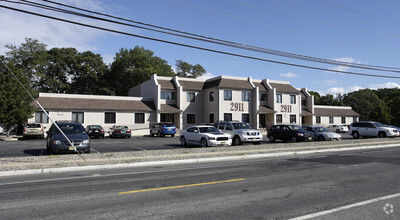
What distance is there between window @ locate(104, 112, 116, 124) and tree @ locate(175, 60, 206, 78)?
39721mm

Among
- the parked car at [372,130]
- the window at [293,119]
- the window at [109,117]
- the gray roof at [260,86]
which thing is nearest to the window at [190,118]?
the window at [109,117]

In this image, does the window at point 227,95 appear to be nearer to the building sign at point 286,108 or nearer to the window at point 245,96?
the window at point 245,96

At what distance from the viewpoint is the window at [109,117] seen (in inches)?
1429

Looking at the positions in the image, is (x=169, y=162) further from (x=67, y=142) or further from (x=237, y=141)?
(x=237, y=141)

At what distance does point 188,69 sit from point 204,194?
230 feet

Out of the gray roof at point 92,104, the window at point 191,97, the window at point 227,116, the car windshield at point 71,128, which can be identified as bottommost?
the car windshield at point 71,128

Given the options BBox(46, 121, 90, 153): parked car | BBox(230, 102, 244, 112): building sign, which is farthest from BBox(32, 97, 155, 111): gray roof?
BBox(46, 121, 90, 153): parked car

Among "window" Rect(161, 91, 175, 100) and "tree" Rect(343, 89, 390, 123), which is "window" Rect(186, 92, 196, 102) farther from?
"tree" Rect(343, 89, 390, 123)

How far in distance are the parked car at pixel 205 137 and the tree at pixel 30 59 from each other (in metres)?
42.0

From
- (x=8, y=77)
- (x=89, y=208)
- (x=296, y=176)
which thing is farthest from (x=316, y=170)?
(x=8, y=77)

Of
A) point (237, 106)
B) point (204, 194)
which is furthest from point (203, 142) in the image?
point (237, 106)

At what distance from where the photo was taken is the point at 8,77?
2977 centimetres

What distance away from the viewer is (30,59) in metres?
52.5

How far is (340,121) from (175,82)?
113 ft
